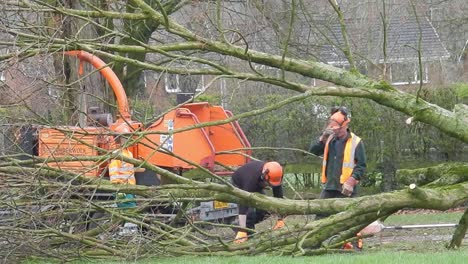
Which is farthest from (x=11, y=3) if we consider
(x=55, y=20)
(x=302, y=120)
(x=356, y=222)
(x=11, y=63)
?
(x=302, y=120)

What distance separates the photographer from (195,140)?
1450 centimetres

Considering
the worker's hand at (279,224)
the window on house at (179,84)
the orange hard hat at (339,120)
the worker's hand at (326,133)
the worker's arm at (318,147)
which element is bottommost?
the worker's hand at (279,224)

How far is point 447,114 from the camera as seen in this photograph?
36.4 feet

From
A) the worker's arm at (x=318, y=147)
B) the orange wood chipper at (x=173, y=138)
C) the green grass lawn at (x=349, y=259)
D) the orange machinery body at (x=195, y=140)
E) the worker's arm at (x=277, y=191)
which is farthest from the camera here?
the orange machinery body at (x=195, y=140)

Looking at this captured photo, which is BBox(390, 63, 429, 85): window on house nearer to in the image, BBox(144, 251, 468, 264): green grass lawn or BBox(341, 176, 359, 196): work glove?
BBox(341, 176, 359, 196): work glove

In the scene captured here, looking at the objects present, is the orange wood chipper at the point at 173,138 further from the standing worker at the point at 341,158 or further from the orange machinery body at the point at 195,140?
the standing worker at the point at 341,158

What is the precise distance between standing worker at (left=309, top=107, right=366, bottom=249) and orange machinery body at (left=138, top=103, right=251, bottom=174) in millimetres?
1509

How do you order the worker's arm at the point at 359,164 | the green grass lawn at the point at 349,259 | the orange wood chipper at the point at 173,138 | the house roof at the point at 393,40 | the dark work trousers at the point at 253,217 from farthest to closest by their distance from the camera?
1. the house roof at the point at 393,40
2. the orange wood chipper at the point at 173,138
3. the dark work trousers at the point at 253,217
4. the worker's arm at the point at 359,164
5. the green grass lawn at the point at 349,259

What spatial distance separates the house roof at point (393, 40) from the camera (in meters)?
22.9

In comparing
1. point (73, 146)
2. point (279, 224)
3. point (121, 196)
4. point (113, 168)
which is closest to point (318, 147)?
point (279, 224)

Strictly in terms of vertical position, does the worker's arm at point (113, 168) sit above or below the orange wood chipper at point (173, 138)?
below

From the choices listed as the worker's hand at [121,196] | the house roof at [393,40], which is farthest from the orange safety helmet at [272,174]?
the house roof at [393,40]

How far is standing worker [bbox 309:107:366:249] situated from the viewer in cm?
1262

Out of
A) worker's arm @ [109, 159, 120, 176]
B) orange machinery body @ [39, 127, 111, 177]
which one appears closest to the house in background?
orange machinery body @ [39, 127, 111, 177]
